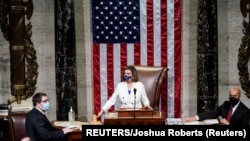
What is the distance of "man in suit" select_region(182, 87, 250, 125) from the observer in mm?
7969

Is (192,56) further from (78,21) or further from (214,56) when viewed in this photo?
(78,21)

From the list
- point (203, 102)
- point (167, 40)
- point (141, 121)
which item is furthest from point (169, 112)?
point (141, 121)

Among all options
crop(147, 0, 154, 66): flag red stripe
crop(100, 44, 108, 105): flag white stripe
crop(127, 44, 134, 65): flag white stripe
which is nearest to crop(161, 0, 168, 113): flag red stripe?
crop(147, 0, 154, 66): flag red stripe

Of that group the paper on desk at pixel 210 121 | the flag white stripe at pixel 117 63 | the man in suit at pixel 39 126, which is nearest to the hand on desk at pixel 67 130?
the man in suit at pixel 39 126

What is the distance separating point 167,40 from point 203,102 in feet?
4.47

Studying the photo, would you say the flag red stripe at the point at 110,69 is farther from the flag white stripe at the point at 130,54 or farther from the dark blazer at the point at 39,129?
the dark blazer at the point at 39,129

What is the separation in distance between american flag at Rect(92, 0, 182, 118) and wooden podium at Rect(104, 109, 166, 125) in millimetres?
2957

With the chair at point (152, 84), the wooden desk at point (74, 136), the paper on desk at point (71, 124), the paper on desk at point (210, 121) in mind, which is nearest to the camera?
the wooden desk at point (74, 136)

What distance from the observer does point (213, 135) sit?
654 centimetres

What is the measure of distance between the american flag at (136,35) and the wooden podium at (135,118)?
9.70 ft

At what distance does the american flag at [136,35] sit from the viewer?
1052cm

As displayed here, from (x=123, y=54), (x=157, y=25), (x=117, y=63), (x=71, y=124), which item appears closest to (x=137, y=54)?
(x=123, y=54)

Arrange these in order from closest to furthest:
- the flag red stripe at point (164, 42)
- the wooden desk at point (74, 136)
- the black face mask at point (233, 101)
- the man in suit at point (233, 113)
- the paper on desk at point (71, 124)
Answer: the wooden desk at point (74, 136)
the paper on desk at point (71, 124)
the man in suit at point (233, 113)
the black face mask at point (233, 101)
the flag red stripe at point (164, 42)

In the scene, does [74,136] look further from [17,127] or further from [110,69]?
[110,69]
